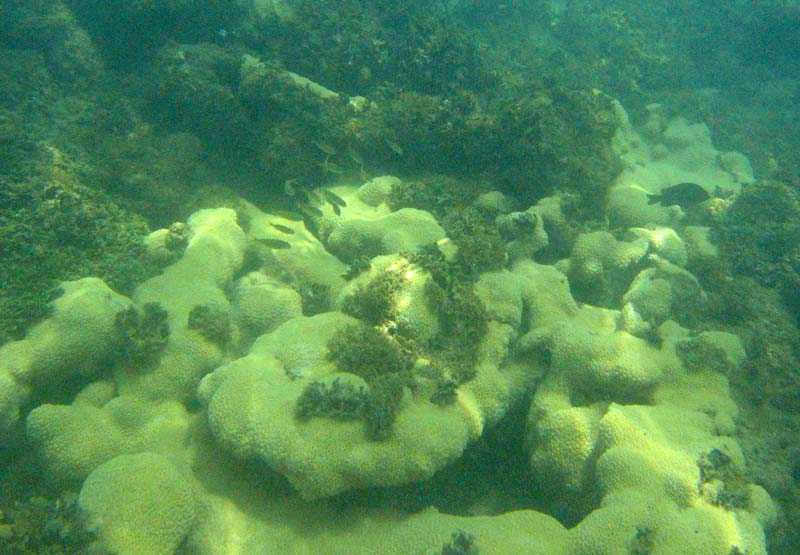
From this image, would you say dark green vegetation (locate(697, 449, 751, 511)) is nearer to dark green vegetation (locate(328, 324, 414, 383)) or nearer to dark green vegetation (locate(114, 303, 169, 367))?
dark green vegetation (locate(328, 324, 414, 383))

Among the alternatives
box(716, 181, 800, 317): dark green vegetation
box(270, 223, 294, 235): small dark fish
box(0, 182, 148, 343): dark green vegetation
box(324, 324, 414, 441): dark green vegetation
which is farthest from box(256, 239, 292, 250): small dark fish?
box(716, 181, 800, 317): dark green vegetation

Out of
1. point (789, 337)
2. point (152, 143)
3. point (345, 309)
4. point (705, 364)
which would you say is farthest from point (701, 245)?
point (152, 143)

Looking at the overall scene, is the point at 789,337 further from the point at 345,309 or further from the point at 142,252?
the point at 142,252

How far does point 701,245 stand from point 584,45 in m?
13.6

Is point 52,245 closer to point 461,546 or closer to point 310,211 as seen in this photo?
point 310,211

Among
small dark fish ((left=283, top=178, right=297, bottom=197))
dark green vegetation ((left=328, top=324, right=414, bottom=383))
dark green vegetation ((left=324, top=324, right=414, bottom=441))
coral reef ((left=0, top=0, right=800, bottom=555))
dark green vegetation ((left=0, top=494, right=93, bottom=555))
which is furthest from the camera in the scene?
small dark fish ((left=283, top=178, right=297, bottom=197))

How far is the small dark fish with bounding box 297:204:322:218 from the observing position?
7590 mm

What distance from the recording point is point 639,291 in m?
6.95

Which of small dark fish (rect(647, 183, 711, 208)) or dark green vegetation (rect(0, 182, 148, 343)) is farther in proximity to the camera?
small dark fish (rect(647, 183, 711, 208))

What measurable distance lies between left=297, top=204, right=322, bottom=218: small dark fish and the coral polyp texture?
825mm

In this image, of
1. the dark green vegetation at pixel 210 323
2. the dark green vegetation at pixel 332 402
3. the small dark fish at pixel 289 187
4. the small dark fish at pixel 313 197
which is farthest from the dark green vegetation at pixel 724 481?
Answer: the small dark fish at pixel 313 197

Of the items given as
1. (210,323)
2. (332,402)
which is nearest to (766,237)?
(332,402)

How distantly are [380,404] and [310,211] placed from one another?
3.91 m

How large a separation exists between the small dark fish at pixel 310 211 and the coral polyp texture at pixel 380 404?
83 centimetres
